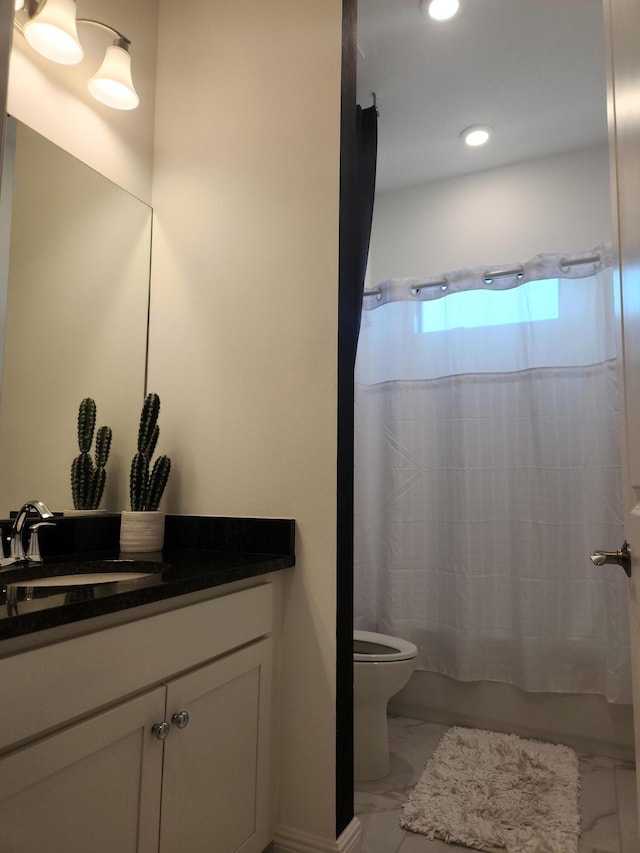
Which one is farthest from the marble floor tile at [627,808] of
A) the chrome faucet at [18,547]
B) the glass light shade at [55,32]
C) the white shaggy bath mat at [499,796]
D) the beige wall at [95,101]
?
the glass light shade at [55,32]

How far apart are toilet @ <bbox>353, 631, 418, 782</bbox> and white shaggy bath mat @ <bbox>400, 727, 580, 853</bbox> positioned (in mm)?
163

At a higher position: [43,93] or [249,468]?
[43,93]

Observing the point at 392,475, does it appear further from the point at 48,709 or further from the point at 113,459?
the point at 48,709

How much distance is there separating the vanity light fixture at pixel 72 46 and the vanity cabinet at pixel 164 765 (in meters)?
1.40

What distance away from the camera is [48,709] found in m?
0.90

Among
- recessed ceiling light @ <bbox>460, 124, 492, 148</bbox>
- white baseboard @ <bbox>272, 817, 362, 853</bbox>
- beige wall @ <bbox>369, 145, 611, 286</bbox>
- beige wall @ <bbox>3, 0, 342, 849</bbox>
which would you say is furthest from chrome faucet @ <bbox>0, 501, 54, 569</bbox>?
recessed ceiling light @ <bbox>460, 124, 492, 148</bbox>

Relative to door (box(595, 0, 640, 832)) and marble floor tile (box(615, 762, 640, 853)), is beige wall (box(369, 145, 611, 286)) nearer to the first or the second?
door (box(595, 0, 640, 832))

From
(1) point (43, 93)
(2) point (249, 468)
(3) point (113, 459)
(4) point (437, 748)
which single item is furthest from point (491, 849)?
(1) point (43, 93)

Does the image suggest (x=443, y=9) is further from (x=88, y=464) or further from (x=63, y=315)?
(x=88, y=464)

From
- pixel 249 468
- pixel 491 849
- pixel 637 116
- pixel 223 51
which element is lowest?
pixel 491 849

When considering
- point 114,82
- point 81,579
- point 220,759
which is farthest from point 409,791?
point 114,82

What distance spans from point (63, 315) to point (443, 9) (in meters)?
1.62

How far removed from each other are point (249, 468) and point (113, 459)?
1.42 feet

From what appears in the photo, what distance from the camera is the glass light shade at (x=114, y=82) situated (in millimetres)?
1629
